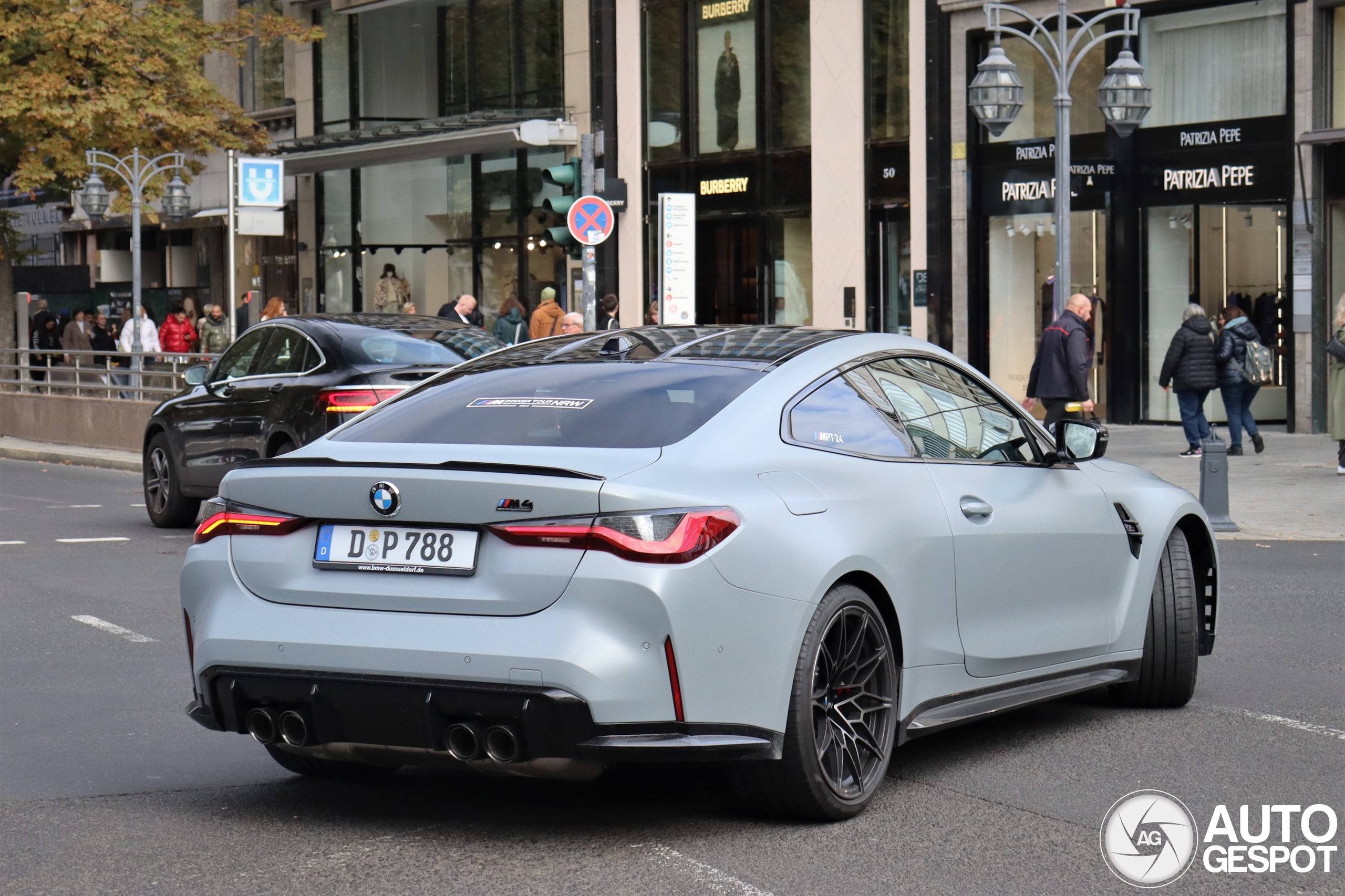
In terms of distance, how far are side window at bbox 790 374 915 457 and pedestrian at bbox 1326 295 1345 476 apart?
42.2ft

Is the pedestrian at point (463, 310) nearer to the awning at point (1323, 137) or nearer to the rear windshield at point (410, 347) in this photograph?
the rear windshield at point (410, 347)

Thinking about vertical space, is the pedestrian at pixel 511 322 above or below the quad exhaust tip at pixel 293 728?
above

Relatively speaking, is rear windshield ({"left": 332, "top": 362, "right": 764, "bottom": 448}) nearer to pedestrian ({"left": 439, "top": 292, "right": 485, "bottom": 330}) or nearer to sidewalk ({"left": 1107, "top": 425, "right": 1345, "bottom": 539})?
sidewalk ({"left": 1107, "top": 425, "right": 1345, "bottom": 539})

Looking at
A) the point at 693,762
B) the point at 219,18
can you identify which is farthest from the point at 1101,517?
the point at 219,18

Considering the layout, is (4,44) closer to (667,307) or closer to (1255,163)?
(667,307)

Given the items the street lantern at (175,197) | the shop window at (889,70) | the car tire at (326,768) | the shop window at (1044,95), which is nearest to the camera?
the car tire at (326,768)

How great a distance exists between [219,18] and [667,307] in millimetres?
27141

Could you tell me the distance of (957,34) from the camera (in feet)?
88.5

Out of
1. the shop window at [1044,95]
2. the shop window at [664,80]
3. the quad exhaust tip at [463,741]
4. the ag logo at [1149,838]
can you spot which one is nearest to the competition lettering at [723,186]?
the shop window at [664,80]

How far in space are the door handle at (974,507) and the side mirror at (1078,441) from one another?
28.0 inches

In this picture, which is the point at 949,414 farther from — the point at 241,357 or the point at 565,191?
the point at 565,191

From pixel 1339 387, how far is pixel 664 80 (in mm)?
16444

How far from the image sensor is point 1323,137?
22.3m

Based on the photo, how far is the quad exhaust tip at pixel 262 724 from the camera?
5.21 m
